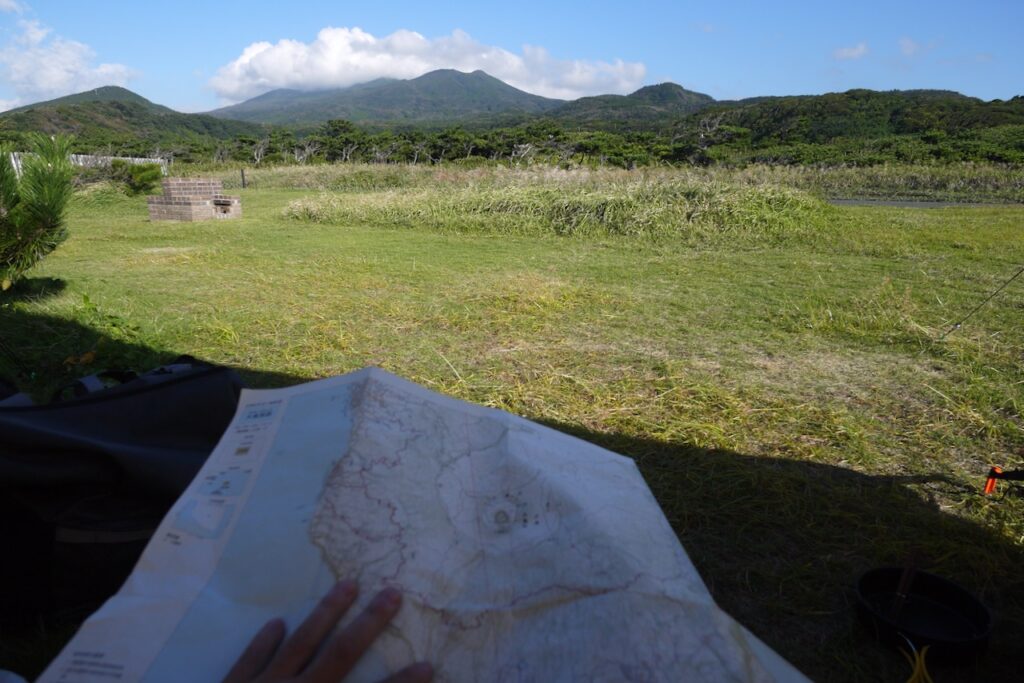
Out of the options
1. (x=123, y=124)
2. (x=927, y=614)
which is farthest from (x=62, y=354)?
(x=123, y=124)

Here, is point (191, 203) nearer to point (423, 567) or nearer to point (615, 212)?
point (615, 212)

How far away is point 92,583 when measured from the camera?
63.4 inches

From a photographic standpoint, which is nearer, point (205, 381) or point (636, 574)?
point (636, 574)

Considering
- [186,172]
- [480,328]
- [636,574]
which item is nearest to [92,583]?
[636,574]

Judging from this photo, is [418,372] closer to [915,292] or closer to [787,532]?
[787,532]

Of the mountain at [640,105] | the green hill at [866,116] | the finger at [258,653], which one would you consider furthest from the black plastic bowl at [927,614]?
the mountain at [640,105]

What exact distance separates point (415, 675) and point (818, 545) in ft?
6.36

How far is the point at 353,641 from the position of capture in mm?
773

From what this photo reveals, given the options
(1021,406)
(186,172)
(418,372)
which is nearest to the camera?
(1021,406)

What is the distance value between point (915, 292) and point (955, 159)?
72.2 feet

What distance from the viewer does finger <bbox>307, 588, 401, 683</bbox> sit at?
29.9 inches

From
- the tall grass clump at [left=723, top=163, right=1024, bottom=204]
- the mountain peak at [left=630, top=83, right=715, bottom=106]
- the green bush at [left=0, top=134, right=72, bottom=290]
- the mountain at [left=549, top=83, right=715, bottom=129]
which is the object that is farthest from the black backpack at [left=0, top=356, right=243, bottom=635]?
the mountain peak at [left=630, top=83, right=715, bottom=106]

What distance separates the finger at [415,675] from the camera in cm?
78

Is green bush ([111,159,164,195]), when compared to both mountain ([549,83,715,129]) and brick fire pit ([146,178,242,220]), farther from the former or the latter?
mountain ([549,83,715,129])
